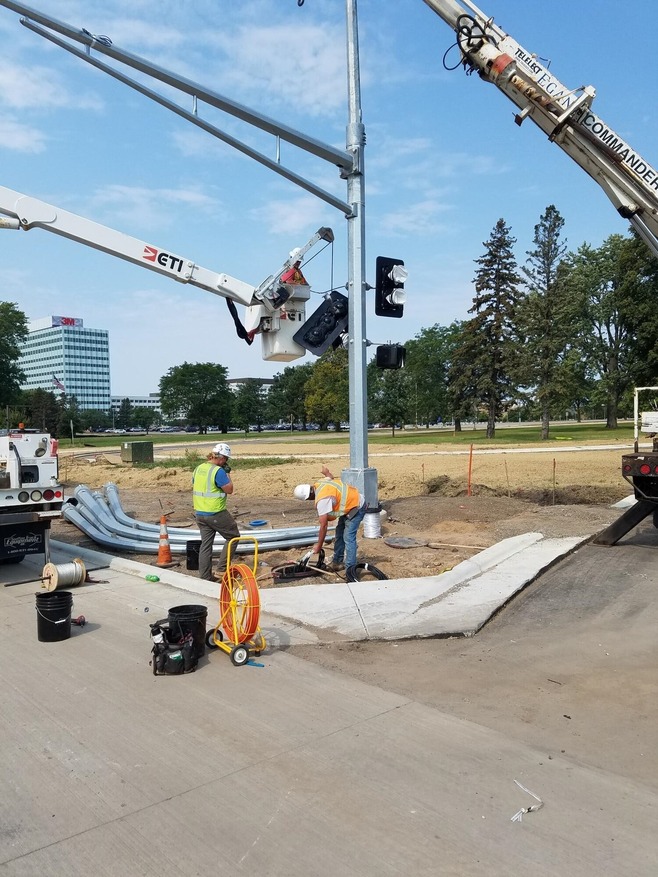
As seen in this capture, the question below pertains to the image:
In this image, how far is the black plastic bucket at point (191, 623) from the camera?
607cm

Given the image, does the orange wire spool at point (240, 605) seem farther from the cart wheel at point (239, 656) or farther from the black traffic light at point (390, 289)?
the black traffic light at point (390, 289)

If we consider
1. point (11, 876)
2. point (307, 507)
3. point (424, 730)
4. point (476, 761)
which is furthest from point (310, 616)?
point (307, 507)

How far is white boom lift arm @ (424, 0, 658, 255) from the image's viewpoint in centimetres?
1139

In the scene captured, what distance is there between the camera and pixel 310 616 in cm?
749

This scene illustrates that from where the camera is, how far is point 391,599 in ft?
26.3

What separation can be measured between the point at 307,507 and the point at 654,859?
14126 mm

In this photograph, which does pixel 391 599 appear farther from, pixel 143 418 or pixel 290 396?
pixel 143 418

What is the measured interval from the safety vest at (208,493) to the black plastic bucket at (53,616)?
235cm

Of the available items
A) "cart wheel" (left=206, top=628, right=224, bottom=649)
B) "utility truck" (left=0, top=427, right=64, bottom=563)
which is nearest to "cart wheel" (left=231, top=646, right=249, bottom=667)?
"cart wheel" (left=206, top=628, right=224, bottom=649)

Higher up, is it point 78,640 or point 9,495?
point 9,495

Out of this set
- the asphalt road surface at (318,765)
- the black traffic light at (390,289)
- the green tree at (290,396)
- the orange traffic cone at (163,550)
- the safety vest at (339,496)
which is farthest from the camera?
the green tree at (290,396)

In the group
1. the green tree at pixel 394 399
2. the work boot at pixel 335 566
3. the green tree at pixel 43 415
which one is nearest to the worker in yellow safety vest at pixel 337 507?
the work boot at pixel 335 566

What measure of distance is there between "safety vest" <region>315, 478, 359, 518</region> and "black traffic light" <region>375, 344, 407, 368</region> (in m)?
3.60

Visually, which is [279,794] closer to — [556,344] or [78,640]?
[78,640]
